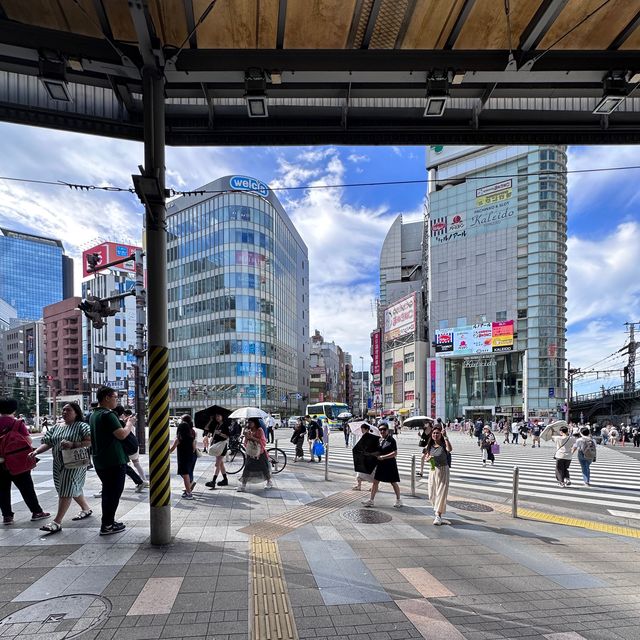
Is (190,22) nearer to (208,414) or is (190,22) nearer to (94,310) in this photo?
(208,414)

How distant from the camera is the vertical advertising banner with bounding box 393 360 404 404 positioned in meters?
88.1

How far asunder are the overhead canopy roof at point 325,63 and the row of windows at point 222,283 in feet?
209

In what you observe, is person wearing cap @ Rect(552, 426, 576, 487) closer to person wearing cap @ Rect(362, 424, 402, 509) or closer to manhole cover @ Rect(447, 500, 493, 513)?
manhole cover @ Rect(447, 500, 493, 513)

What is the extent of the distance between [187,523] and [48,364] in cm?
11937

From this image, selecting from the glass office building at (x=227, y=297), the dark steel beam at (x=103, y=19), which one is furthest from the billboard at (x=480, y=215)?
the dark steel beam at (x=103, y=19)

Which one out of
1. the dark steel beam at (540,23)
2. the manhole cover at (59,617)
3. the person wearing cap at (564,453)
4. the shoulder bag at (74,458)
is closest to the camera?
the manhole cover at (59,617)

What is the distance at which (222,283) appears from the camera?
71.3 meters

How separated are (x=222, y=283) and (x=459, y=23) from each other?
68.0 m

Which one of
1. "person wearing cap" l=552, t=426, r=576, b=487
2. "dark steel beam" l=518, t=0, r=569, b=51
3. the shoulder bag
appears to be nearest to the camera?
"dark steel beam" l=518, t=0, r=569, b=51

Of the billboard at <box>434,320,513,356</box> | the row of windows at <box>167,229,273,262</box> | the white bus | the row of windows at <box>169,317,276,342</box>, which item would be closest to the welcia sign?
the row of windows at <box>167,229,273,262</box>

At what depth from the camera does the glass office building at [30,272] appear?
470 ft

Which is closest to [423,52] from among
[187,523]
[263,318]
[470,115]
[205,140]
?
[470,115]

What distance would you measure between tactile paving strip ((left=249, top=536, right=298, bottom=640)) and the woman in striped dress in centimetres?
295

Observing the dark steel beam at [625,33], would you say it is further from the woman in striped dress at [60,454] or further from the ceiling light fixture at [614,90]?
the woman in striped dress at [60,454]
